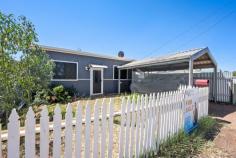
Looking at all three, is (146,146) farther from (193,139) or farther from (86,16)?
(86,16)

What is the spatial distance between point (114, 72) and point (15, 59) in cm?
1183

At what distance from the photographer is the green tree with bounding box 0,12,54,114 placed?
Result: 4.17m

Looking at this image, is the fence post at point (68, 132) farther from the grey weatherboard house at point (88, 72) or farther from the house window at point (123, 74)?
the house window at point (123, 74)

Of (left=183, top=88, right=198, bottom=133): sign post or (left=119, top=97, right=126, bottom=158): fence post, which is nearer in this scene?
(left=119, top=97, right=126, bottom=158): fence post

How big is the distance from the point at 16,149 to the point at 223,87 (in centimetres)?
1231

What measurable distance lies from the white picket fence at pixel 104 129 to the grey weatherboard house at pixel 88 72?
9.44 metres

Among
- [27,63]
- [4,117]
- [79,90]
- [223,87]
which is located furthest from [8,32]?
[223,87]

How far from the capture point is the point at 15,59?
15.1ft

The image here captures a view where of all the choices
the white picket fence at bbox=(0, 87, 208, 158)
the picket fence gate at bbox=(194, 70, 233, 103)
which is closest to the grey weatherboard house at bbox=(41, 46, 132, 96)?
the picket fence gate at bbox=(194, 70, 233, 103)

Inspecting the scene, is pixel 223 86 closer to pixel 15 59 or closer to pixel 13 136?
pixel 15 59

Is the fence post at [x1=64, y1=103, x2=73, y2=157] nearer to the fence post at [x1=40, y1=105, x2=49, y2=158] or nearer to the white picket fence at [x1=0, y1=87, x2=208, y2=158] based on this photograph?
the white picket fence at [x1=0, y1=87, x2=208, y2=158]

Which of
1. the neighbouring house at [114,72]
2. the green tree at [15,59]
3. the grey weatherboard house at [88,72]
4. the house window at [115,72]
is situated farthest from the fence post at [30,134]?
the house window at [115,72]

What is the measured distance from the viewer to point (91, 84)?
1438 centimetres

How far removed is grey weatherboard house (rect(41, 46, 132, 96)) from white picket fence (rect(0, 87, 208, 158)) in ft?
31.0
